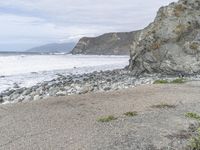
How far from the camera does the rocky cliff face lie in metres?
131

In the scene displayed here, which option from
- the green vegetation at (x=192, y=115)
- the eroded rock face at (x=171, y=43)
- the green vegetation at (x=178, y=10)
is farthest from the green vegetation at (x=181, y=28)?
the green vegetation at (x=192, y=115)

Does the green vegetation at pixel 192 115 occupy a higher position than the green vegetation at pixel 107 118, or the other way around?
the green vegetation at pixel 107 118

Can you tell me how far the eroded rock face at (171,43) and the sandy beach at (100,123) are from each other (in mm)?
10842

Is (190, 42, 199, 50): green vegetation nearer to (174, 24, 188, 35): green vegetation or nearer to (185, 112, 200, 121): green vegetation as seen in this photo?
(174, 24, 188, 35): green vegetation

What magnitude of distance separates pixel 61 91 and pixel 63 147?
41.3 feet

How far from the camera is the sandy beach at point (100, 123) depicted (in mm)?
9633

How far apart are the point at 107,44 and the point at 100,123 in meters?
129

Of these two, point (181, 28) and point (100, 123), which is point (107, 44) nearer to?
point (181, 28)

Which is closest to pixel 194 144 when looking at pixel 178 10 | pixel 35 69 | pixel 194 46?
pixel 194 46

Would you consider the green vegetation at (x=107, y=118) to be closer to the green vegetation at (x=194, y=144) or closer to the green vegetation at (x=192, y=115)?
the green vegetation at (x=192, y=115)

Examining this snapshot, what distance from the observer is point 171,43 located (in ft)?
94.1

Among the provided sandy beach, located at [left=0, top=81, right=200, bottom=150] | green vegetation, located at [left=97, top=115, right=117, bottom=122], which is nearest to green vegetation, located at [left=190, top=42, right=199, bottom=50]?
sandy beach, located at [left=0, top=81, right=200, bottom=150]

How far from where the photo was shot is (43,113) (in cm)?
1355

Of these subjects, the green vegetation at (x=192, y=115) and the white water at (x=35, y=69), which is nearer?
the green vegetation at (x=192, y=115)
